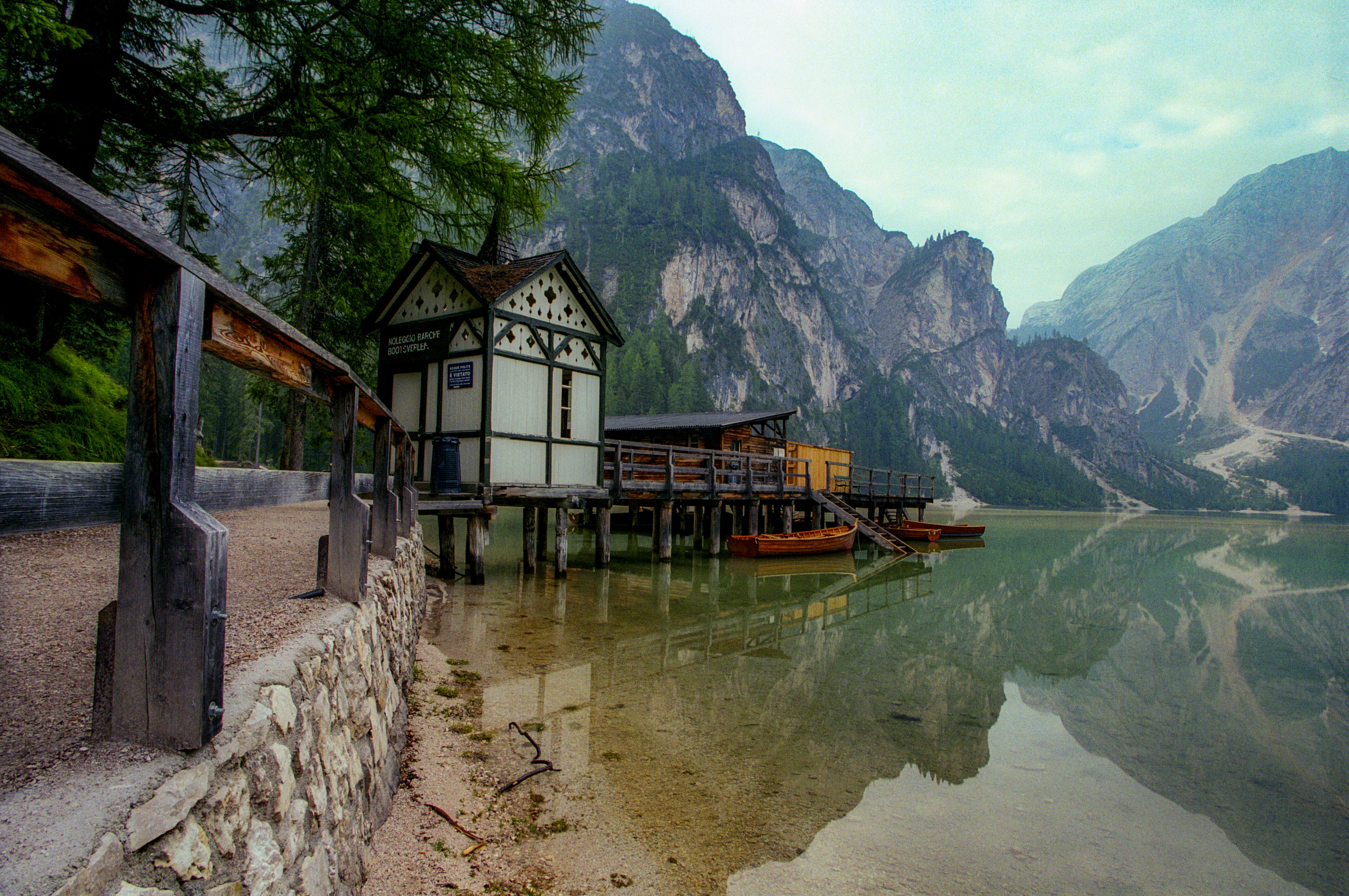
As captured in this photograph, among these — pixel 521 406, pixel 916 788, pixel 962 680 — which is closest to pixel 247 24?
pixel 521 406

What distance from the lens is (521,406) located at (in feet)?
45.6

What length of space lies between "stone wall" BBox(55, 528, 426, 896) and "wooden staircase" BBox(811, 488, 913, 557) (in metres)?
21.9

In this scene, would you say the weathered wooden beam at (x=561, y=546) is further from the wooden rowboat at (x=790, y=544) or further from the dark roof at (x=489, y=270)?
the wooden rowboat at (x=790, y=544)

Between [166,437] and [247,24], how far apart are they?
27.2 ft

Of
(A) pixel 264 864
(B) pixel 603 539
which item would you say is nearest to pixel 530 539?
(B) pixel 603 539

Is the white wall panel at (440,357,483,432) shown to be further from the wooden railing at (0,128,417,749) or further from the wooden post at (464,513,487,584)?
the wooden railing at (0,128,417,749)

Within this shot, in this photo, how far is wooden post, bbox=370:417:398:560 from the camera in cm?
563

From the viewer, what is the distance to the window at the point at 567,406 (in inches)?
588

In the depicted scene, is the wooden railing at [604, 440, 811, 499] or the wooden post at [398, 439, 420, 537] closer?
the wooden post at [398, 439, 420, 537]

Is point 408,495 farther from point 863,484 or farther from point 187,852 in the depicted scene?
point 863,484

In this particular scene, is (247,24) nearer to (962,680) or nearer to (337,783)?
(337,783)

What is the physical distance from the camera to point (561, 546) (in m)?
15.4

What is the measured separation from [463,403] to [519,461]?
161 cm

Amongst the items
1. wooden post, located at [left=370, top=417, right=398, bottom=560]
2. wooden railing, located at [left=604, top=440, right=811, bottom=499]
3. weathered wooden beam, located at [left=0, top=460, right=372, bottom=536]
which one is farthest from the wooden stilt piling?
weathered wooden beam, located at [left=0, top=460, right=372, bottom=536]
